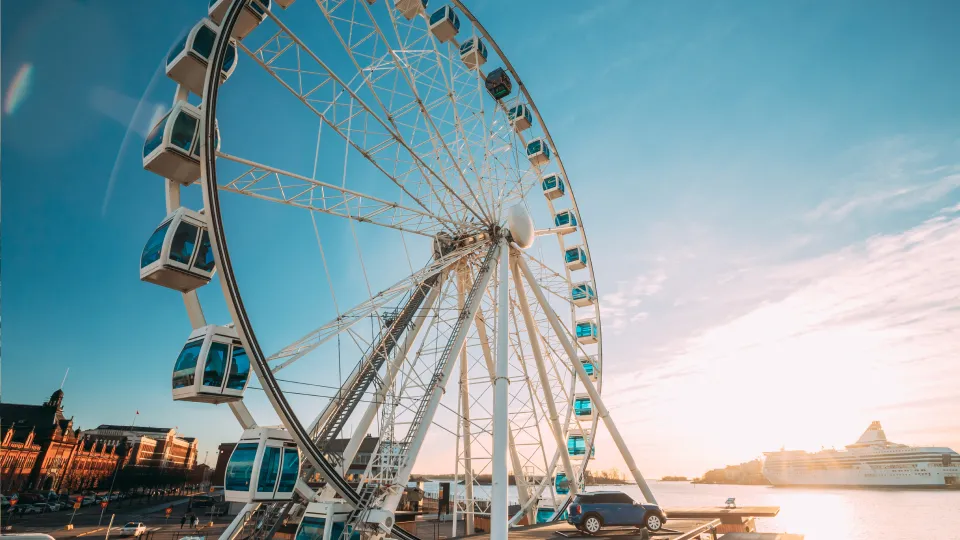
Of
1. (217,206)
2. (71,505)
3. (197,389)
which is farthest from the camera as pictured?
(71,505)

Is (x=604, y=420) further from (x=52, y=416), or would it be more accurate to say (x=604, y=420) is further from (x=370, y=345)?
(x=52, y=416)

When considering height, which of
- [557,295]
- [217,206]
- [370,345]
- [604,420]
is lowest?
[604,420]

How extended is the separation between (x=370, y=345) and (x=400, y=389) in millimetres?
1855

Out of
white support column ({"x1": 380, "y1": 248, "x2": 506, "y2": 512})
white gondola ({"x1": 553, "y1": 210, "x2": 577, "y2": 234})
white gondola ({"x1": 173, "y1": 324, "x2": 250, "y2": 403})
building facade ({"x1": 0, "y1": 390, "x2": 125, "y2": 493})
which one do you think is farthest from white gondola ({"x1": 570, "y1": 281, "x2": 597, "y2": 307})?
building facade ({"x1": 0, "y1": 390, "x2": 125, "y2": 493})

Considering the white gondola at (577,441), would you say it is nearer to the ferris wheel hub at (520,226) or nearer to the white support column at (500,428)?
the ferris wheel hub at (520,226)

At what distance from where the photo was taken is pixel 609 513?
17000mm

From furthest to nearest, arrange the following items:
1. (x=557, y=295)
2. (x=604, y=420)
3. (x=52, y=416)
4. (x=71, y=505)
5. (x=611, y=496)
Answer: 1. (x=52, y=416)
2. (x=71, y=505)
3. (x=557, y=295)
4. (x=604, y=420)
5. (x=611, y=496)

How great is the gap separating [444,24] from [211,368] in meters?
15.1

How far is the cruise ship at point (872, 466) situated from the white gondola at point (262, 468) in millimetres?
134971

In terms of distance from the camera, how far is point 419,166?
1825 cm

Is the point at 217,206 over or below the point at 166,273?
over

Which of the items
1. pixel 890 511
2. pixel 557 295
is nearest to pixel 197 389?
pixel 557 295

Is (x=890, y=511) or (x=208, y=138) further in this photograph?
(x=890, y=511)

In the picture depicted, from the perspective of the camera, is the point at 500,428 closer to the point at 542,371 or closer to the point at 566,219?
the point at 542,371
